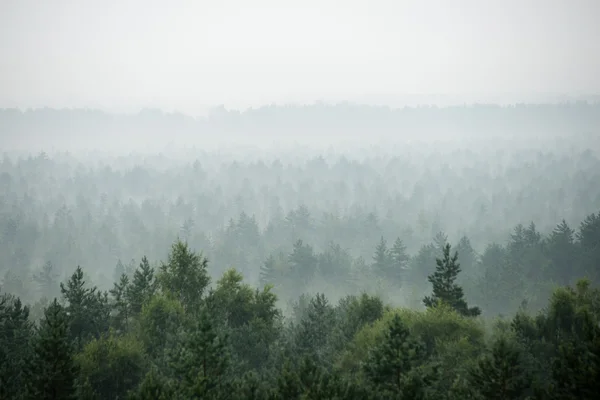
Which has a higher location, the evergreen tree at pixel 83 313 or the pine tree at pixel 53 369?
the pine tree at pixel 53 369

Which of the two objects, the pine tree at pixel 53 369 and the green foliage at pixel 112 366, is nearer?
the pine tree at pixel 53 369

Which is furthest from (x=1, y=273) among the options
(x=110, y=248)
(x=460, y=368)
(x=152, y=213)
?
(x=460, y=368)

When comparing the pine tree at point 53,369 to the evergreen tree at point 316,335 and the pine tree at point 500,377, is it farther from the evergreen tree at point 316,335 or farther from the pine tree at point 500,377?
the pine tree at point 500,377

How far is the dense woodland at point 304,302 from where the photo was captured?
67.1ft

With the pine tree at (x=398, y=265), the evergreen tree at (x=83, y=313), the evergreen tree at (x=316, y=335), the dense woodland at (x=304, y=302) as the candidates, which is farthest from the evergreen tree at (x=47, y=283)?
the evergreen tree at (x=316, y=335)

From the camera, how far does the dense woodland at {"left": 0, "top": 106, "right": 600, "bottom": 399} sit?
20.4 metres

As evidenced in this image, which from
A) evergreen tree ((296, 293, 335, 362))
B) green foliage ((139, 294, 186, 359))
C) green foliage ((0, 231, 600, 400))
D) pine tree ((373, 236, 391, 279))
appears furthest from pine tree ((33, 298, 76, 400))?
pine tree ((373, 236, 391, 279))

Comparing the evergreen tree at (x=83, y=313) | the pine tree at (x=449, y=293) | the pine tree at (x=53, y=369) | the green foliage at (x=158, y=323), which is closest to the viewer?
the pine tree at (x=53, y=369)

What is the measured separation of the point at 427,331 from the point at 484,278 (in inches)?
1471

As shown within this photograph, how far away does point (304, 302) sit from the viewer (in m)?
57.6

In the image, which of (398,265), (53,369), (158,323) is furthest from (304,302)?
(53,369)

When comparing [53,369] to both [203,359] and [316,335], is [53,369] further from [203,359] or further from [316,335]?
[316,335]

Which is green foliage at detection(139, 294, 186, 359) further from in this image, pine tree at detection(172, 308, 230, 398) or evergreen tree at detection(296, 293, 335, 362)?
pine tree at detection(172, 308, 230, 398)

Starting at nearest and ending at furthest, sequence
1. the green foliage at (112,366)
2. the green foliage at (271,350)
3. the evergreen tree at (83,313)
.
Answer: the green foliage at (271,350), the green foliage at (112,366), the evergreen tree at (83,313)
